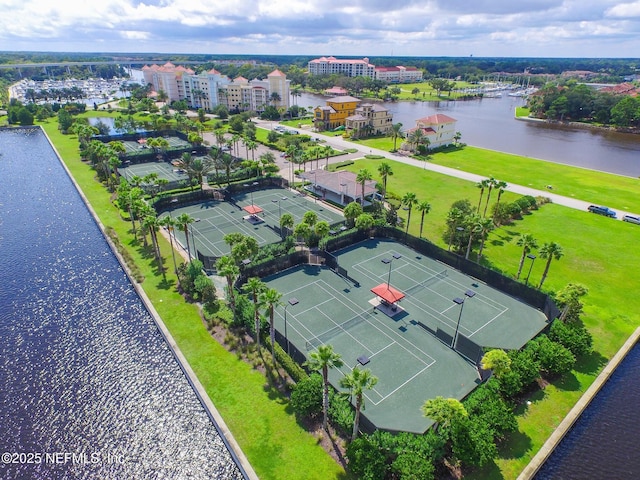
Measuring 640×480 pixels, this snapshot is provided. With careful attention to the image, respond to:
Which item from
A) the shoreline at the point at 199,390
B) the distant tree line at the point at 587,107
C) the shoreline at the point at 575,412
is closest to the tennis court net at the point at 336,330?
the shoreline at the point at 199,390

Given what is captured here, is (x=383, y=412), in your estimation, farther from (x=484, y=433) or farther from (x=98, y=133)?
(x=98, y=133)

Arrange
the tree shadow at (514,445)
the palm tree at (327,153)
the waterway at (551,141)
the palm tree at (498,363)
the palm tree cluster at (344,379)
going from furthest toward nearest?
the waterway at (551,141), the palm tree at (327,153), the palm tree at (498,363), the tree shadow at (514,445), the palm tree cluster at (344,379)

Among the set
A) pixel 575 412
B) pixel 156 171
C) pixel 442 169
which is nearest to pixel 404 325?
pixel 575 412

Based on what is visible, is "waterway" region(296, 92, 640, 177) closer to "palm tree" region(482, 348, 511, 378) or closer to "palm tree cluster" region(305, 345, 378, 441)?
"palm tree" region(482, 348, 511, 378)

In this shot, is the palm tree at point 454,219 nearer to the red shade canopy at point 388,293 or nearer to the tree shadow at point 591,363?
the red shade canopy at point 388,293

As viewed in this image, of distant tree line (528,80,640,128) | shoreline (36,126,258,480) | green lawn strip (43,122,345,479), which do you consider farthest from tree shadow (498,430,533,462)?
distant tree line (528,80,640,128)

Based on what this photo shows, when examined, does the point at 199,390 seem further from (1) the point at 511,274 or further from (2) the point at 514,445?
(1) the point at 511,274

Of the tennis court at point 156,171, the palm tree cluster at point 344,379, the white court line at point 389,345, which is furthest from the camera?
the tennis court at point 156,171
